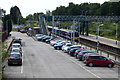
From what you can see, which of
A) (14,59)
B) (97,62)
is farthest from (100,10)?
(14,59)

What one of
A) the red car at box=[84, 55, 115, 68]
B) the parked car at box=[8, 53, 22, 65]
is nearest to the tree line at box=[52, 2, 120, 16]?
the red car at box=[84, 55, 115, 68]

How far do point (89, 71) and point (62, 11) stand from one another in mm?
119074

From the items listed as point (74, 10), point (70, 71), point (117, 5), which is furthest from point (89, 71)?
point (74, 10)

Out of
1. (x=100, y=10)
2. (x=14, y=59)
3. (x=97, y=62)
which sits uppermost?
(x=100, y=10)

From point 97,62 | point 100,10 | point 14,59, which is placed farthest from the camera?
point 100,10

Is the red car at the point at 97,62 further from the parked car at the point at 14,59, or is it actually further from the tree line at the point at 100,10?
the tree line at the point at 100,10

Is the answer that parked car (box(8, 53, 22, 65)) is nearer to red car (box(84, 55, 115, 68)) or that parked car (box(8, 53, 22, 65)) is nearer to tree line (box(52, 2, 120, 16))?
red car (box(84, 55, 115, 68))

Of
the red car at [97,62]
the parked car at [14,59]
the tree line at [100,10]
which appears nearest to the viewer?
the parked car at [14,59]

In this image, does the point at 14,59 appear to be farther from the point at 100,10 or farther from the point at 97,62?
the point at 100,10

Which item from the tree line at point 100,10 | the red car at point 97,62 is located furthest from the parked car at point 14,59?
the tree line at point 100,10

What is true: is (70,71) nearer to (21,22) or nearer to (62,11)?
(62,11)

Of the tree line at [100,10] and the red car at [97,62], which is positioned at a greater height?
the tree line at [100,10]

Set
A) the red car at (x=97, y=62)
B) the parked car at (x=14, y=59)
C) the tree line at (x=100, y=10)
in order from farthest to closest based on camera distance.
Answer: the tree line at (x=100, y=10) → the red car at (x=97, y=62) → the parked car at (x=14, y=59)

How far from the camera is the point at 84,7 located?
429 ft
